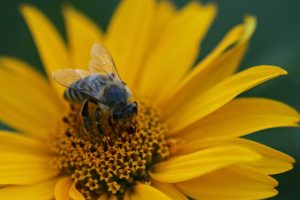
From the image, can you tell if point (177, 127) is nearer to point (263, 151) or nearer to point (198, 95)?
point (198, 95)

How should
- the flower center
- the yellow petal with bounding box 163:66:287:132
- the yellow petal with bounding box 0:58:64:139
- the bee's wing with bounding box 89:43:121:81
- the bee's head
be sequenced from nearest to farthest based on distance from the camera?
the yellow petal with bounding box 163:66:287:132 → the bee's head → the flower center → the bee's wing with bounding box 89:43:121:81 → the yellow petal with bounding box 0:58:64:139

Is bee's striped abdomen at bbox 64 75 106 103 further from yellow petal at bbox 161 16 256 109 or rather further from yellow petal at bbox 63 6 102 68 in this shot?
yellow petal at bbox 63 6 102 68

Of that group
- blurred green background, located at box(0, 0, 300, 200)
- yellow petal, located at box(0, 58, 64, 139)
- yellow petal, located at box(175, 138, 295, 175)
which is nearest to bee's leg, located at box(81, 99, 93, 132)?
yellow petal, located at box(0, 58, 64, 139)

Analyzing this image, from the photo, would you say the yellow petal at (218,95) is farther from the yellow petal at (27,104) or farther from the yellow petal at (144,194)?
the yellow petal at (27,104)

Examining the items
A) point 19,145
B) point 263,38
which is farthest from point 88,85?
point 263,38

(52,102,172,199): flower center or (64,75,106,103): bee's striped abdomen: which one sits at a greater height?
(64,75,106,103): bee's striped abdomen

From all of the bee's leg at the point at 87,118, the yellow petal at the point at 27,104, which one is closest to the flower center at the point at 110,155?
the bee's leg at the point at 87,118
